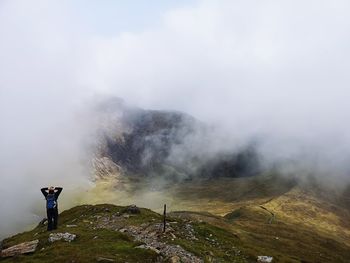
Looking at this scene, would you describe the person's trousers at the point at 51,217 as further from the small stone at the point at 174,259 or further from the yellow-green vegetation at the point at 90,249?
the small stone at the point at 174,259

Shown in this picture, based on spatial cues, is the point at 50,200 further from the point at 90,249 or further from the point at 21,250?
the point at 90,249

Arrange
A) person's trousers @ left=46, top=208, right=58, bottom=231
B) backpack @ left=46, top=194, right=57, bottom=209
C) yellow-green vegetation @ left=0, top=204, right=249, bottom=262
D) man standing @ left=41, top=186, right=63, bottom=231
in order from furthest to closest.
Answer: person's trousers @ left=46, top=208, right=58, bottom=231
man standing @ left=41, top=186, right=63, bottom=231
backpack @ left=46, top=194, right=57, bottom=209
yellow-green vegetation @ left=0, top=204, right=249, bottom=262

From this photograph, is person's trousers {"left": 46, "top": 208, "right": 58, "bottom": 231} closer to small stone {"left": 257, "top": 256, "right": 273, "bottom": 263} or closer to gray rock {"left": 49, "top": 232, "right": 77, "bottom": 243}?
gray rock {"left": 49, "top": 232, "right": 77, "bottom": 243}

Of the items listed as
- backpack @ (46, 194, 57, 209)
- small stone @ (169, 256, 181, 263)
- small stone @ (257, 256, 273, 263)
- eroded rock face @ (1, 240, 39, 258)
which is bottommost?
small stone @ (257, 256, 273, 263)

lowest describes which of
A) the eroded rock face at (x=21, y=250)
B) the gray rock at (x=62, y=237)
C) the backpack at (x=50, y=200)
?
the eroded rock face at (x=21, y=250)

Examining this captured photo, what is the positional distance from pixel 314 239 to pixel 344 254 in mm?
19374

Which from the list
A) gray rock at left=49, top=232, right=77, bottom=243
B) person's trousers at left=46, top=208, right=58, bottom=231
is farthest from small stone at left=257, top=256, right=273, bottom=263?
person's trousers at left=46, top=208, right=58, bottom=231

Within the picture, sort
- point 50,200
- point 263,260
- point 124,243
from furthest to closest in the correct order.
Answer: point 263,260, point 50,200, point 124,243

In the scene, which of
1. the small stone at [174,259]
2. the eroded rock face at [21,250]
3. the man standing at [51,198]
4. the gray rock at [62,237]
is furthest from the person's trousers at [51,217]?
the small stone at [174,259]

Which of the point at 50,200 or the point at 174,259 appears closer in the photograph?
the point at 174,259

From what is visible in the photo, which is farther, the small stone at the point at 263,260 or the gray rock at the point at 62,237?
the small stone at the point at 263,260

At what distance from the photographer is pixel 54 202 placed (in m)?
55.2

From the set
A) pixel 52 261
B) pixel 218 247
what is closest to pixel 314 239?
pixel 218 247

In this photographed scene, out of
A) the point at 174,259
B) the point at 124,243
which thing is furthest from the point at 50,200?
the point at 174,259
